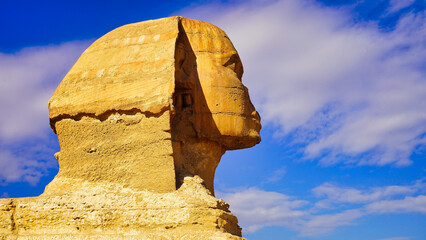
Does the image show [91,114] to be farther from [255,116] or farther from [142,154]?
[255,116]

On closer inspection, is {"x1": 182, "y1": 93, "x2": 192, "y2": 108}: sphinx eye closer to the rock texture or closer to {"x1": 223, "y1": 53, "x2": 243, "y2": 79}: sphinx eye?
the rock texture

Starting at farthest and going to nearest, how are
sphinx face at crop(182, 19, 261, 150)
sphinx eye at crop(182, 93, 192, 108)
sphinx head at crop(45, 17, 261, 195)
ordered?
1. sphinx face at crop(182, 19, 261, 150)
2. sphinx eye at crop(182, 93, 192, 108)
3. sphinx head at crop(45, 17, 261, 195)

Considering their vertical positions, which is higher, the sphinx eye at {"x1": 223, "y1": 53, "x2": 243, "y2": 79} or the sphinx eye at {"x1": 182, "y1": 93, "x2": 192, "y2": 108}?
the sphinx eye at {"x1": 223, "y1": 53, "x2": 243, "y2": 79}

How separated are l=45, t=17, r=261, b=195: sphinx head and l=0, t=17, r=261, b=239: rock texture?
0.7 inches

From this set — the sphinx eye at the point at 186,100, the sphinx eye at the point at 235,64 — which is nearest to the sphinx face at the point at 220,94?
the sphinx eye at the point at 235,64

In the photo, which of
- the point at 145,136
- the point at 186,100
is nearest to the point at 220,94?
the point at 186,100

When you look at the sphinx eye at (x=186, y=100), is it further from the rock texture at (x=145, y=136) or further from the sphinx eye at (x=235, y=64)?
the sphinx eye at (x=235, y=64)

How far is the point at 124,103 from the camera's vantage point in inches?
361

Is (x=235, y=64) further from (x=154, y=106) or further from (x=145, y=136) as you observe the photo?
(x=145, y=136)

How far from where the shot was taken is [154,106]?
8883 mm

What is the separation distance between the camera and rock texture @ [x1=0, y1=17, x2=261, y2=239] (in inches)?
336

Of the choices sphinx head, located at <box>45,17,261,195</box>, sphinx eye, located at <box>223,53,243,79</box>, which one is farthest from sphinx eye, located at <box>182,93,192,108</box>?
sphinx eye, located at <box>223,53,243,79</box>

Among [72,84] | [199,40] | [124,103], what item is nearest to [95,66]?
[72,84]

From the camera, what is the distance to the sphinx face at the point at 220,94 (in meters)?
9.77
